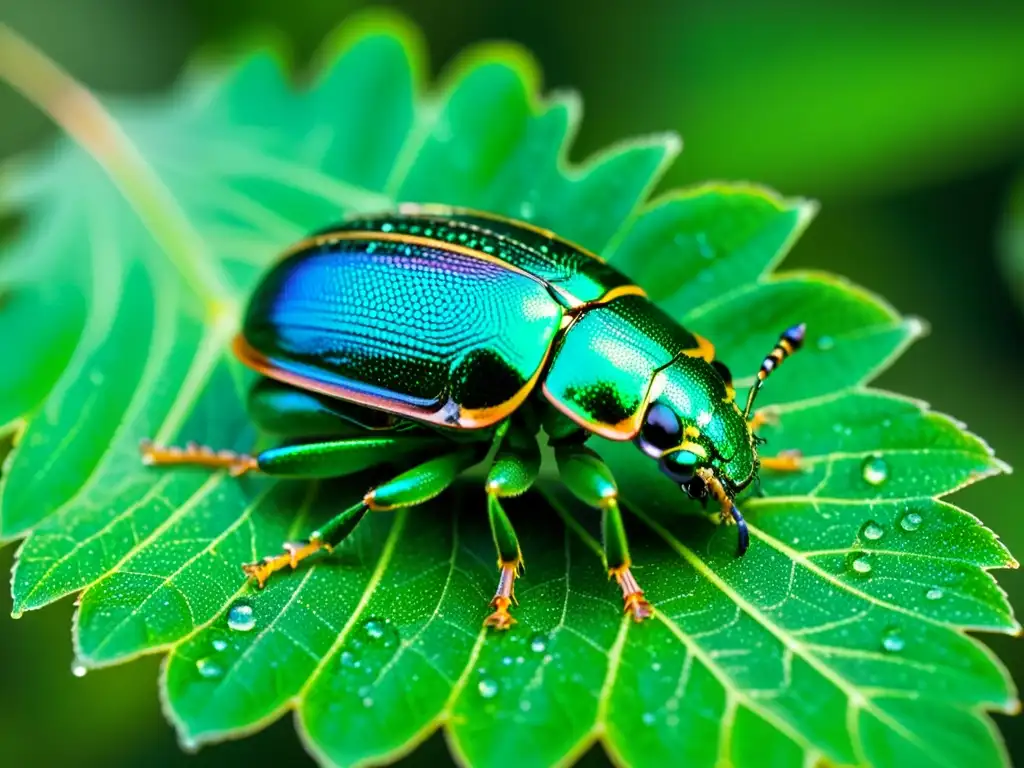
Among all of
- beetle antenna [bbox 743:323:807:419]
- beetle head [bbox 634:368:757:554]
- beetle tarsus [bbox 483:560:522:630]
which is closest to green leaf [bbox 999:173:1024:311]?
beetle antenna [bbox 743:323:807:419]

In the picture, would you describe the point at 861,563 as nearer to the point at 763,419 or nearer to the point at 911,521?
the point at 911,521

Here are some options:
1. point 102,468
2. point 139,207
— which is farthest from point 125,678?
point 139,207

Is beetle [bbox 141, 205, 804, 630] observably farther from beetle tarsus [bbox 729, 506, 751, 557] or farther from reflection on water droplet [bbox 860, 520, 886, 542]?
reflection on water droplet [bbox 860, 520, 886, 542]

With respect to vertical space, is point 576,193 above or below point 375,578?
above

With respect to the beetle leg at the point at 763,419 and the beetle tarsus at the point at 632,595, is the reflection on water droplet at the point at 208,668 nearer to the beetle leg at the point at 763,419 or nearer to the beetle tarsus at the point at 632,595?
the beetle tarsus at the point at 632,595

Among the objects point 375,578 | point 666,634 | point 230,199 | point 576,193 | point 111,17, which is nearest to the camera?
point 666,634

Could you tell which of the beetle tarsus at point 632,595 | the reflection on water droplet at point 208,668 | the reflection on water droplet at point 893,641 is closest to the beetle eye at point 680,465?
the beetle tarsus at point 632,595

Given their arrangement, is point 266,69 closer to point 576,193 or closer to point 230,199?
point 230,199

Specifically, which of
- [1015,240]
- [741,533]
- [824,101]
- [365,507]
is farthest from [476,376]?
[824,101]
